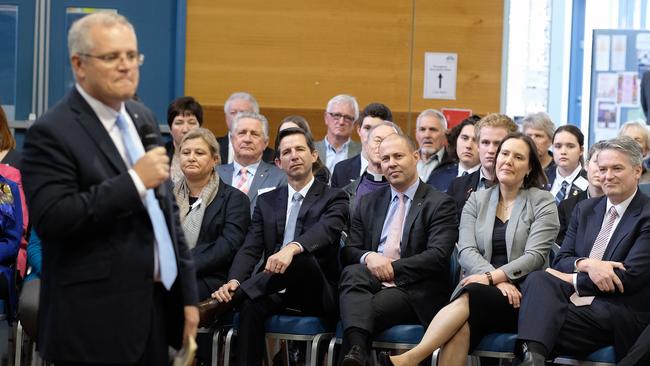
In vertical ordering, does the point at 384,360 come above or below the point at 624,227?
below

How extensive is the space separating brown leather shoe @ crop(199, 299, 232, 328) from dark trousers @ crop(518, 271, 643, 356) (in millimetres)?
1380

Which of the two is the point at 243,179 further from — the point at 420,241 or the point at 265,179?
the point at 420,241

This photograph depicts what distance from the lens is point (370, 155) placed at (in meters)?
5.83

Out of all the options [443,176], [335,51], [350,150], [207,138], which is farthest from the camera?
[335,51]

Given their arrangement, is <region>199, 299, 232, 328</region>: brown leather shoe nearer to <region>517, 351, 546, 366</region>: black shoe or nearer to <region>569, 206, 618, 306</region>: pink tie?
<region>517, 351, 546, 366</region>: black shoe

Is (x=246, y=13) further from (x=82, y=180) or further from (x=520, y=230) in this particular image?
(x=82, y=180)

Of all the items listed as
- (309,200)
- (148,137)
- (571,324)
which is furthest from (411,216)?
(148,137)

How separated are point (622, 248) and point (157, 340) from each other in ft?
8.64

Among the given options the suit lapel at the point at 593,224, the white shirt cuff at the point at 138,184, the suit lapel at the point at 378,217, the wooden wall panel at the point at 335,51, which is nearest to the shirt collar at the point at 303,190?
the suit lapel at the point at 378,217

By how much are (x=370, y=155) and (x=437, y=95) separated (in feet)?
8.78

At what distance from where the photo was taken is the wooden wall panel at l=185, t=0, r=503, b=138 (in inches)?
326

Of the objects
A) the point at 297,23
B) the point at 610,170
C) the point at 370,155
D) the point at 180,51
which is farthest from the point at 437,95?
the point at 610,170

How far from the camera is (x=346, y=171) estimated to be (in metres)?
6.36

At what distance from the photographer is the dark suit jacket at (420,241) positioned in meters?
4.80
